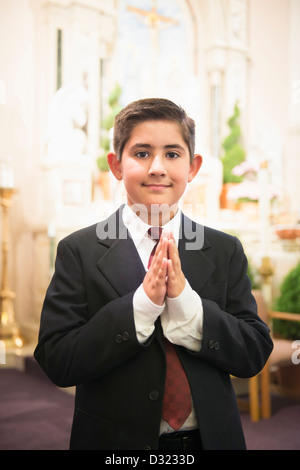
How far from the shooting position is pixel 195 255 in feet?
3.66

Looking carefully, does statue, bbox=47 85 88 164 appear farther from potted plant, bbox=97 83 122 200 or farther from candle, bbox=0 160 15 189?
candle, bbox=0 160 15 189

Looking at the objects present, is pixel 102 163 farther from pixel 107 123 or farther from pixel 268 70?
pixel 268 70

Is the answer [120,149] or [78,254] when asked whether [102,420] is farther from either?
[120,149]

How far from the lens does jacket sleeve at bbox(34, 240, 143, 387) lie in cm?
97

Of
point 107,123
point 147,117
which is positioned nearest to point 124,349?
point 147,117

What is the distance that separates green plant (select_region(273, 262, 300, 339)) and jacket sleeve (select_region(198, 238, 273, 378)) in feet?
10.9

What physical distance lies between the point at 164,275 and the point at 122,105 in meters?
6.49

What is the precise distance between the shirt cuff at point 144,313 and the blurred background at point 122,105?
142 inches

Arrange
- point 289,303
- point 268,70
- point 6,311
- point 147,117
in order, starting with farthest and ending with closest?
point 268,70, point 6,311, point 289,303, point 147,117

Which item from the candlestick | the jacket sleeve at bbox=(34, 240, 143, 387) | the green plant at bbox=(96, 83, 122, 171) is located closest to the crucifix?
the green plant at bbox=(96, 83, 122, 171)

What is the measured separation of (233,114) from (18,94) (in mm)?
3537

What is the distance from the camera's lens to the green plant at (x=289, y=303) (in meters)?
4.27

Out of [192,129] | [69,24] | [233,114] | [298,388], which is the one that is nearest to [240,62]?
[233,114]

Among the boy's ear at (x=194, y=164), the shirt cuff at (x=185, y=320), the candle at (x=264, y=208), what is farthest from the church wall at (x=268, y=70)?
the shirt cuff at (x=185, y=320)
